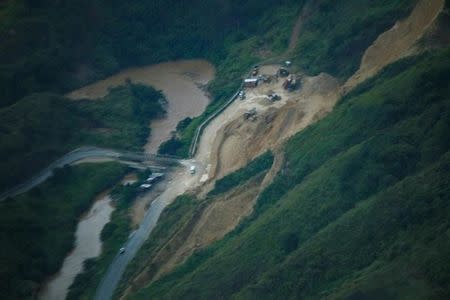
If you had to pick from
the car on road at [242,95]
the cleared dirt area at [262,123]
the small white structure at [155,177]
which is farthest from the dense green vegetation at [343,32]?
the small white structure at [155,177]

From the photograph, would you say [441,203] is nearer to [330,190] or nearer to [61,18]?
[330,190]

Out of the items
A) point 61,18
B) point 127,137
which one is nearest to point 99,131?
point 127,137

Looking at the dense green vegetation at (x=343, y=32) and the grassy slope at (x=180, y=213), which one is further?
the dense green vegetation at (x=343, y=32)

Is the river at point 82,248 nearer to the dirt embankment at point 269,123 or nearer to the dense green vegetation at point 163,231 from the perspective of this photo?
the dense green vegetation at point 163,231

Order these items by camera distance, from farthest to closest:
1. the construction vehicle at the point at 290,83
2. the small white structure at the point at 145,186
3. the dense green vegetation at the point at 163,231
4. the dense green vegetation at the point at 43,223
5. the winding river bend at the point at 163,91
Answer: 1. the construction vehicle at the point at 290,83
2. the small white structure at the point at 145,186
3. the winding river bend at the point at 163,91
4. the dense green vegetation at the point at 163,231
5. the dense green vegetation at the point at 43,223

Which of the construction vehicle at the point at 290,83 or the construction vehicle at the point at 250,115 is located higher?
the construction vehicle at the point at 290,83

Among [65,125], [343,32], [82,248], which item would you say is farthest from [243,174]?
[65,125]

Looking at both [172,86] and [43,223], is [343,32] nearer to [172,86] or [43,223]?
[172,86]

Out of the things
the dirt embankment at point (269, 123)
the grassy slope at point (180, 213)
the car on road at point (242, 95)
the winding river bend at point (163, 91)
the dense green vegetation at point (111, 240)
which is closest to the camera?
the dense green vegetation at point (111, 240)
